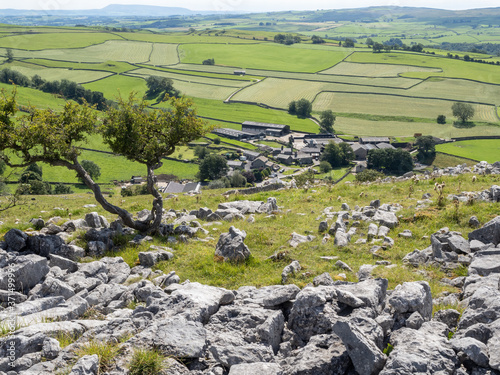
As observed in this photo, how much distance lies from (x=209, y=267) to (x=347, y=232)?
7.33 meters

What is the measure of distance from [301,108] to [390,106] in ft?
121

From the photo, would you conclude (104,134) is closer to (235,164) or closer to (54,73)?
(235,164)

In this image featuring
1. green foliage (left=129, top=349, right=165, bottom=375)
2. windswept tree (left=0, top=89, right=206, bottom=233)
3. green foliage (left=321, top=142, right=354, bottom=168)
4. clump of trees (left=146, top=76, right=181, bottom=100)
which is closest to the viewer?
green foliage (left=129, top=349, right=165, bottom=375)

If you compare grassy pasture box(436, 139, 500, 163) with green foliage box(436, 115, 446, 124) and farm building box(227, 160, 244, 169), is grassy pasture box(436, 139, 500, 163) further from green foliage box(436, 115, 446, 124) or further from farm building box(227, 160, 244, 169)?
farm building box(227, 160, 244, 169)

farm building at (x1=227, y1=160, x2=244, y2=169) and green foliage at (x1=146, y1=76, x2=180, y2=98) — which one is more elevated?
green foliage at (x1=146, y1=76, x2=180, y2=98)

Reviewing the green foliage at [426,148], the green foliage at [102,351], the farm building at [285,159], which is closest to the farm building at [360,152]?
the green foliage at [426,148]

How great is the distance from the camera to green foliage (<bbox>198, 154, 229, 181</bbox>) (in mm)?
107375

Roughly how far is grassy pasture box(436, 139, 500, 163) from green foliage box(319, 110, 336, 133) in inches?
1671

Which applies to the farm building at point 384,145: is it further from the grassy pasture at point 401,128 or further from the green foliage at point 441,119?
the green foliage at point 441,119

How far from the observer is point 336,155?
127125 millimetres

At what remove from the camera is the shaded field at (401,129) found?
135625mm

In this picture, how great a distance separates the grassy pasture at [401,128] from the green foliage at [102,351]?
143 meters

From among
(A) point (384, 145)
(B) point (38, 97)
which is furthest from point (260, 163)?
(B) point (38, 97)

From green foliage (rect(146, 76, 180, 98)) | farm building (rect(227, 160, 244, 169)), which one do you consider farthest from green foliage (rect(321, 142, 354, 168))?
green foliage (rect(146, 76, 180, 98))
